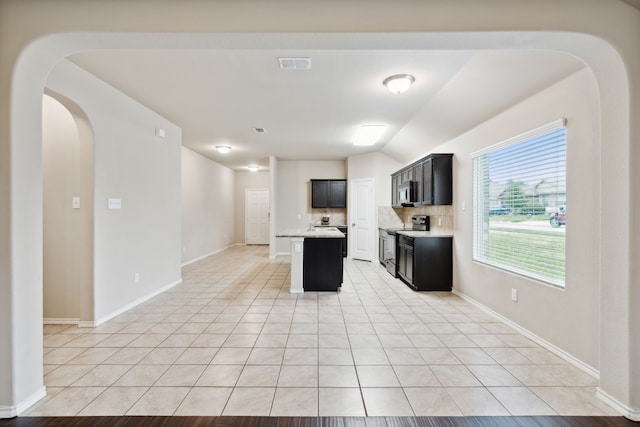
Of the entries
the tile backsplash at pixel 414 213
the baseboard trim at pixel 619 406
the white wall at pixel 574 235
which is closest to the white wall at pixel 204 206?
the tile backsplash at pixel 414 213

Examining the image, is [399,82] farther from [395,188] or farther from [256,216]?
[256,216]

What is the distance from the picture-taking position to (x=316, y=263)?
4770 mm

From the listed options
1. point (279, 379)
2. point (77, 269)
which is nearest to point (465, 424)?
point (279, 379)

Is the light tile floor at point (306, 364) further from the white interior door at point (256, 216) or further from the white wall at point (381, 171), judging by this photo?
the white interior door at point (256, 216)

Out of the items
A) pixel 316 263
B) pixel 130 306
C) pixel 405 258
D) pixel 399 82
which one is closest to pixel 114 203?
pixel 130 306

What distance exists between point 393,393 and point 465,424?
47 centimetres

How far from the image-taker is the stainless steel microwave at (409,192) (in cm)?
542

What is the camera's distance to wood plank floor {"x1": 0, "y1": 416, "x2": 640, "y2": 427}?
1.78 meters

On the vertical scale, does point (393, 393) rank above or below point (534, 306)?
below

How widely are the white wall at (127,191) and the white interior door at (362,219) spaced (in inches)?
171

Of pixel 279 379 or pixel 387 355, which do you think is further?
pixel 387 355

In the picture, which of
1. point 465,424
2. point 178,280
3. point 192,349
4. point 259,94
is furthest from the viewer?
point 178,280

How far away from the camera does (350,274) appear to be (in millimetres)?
6023

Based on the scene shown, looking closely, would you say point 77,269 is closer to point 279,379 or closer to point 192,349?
point 192,349
